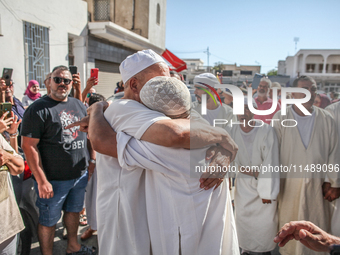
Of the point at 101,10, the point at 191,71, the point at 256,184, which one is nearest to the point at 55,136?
the point at 256,184

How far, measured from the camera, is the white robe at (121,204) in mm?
1387

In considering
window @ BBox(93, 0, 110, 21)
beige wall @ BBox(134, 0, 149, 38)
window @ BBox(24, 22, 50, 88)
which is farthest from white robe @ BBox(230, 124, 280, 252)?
beige wall @ BBox(134, 0, 149, 38)

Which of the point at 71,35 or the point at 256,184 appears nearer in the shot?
the point at 256,184

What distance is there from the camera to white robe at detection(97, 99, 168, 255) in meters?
1.39

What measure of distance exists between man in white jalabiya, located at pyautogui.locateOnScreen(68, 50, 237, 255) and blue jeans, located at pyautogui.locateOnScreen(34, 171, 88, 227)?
1.38 m

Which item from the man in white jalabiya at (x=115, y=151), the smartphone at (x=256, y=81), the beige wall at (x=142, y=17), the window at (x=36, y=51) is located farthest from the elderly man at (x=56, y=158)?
the beige wall at (x=142, y=17)

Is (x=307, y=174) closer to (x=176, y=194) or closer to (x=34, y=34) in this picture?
(x=176, y=194)

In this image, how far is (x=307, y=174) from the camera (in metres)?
2.62

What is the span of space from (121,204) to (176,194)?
0.31 m

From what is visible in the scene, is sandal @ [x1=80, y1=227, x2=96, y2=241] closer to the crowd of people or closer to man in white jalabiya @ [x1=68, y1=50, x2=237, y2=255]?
the crowd of people

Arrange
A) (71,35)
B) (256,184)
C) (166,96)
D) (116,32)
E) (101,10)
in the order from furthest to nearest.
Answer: (101,10), (116,32), (71,35), (256,184), (166,96)

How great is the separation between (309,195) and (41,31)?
801cm

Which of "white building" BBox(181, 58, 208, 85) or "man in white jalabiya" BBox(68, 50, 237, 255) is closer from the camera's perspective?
"man in white jalabiya" BBox(68, 50, 237, 255)

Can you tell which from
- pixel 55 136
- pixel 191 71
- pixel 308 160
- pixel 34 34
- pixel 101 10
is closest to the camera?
pixel 308 160
